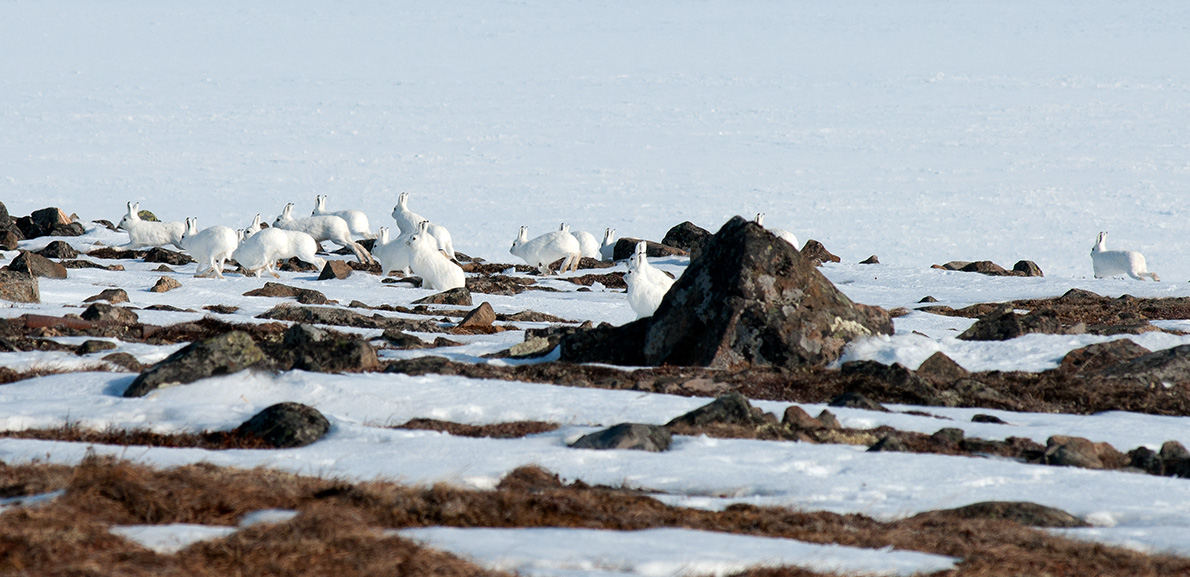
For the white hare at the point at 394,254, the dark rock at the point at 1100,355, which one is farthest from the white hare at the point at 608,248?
the dark rock at the point at 1100,355

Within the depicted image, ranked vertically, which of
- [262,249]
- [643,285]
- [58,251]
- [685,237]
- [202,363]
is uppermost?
[685,237]

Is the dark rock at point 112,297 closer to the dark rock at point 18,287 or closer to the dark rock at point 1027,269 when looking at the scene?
the dark rock at point 18,287

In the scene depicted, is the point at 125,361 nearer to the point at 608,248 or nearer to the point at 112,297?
the point at 112,297

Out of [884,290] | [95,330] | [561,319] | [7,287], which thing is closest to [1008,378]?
[561,319]

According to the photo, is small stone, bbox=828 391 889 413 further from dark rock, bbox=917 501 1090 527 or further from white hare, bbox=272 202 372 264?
white hare, bbox=272 202 372 264

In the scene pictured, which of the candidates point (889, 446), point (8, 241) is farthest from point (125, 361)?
point (8, 241)

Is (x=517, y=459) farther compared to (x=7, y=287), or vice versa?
(x=7, y=287)

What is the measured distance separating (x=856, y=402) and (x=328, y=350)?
5786mm

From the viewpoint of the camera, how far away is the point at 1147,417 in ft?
33.8

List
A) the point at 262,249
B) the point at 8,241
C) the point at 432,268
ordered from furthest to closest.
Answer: the point at 8,241
the point at 262,249
the point at 432,268

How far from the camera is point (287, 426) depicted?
8062 millimetres

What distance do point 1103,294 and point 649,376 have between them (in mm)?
15525

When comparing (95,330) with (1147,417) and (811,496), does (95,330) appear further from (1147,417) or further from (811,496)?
(1147,417)

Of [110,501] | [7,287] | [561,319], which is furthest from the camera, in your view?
[561,319]
